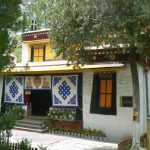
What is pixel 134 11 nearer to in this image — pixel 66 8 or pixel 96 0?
pixel 96 0

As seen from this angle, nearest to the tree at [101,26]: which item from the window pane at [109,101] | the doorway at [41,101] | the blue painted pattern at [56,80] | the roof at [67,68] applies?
the roof at [67,68]

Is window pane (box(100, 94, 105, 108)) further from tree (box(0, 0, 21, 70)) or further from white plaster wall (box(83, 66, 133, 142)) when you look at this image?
tree (box(0, 0, 21, 70))

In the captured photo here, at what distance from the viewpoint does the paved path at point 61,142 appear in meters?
15.1

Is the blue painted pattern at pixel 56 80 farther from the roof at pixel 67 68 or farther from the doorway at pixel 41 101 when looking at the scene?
the doorway at pixel 41 101

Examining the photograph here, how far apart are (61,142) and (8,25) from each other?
8018mm

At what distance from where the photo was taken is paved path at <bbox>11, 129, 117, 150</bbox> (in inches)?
595

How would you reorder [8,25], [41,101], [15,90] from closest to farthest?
[8,25] < [15,90] < [41,101]

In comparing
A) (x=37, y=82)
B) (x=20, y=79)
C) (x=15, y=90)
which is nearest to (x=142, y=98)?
(x=37, y=82)

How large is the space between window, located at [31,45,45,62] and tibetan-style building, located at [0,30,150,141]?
1159 mm

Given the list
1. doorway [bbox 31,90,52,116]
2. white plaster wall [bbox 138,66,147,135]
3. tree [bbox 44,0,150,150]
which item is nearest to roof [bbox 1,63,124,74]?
white plaster wall [bbox 138,66,147,135]

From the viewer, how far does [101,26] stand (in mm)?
12305

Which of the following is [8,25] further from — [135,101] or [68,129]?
[68,129]

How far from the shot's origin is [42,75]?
20781mm

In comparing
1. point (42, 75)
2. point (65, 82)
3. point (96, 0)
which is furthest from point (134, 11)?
point (42, 75)
